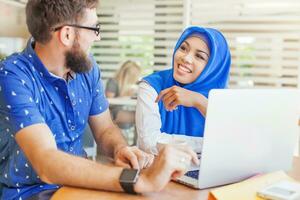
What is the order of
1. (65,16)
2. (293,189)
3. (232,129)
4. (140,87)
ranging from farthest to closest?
(140,87)
(65,16)
(232,129)
(293,189)

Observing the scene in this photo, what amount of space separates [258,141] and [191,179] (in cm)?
23

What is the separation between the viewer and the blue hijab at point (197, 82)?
5.44ft

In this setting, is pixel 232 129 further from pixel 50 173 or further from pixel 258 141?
pixel 50 173

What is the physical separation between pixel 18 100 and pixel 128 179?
1.51 feet

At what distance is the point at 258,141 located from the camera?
113 cm

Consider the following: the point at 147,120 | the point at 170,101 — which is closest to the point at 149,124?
the point at 147,120

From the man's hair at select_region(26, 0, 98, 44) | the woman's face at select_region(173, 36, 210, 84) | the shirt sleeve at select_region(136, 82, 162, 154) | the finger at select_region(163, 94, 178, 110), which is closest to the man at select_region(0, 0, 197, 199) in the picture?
the man's hair at select_region(26, 0, 98, 44)

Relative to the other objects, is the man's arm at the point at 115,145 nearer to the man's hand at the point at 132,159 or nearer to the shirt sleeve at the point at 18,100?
the man's hand at the point at 132,159

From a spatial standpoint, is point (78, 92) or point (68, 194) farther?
point (78, 92)

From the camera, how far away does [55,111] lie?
136 cm

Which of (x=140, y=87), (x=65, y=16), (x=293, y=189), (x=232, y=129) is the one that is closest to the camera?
(x=293, y=189)

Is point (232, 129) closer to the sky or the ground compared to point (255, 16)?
closer to the ground

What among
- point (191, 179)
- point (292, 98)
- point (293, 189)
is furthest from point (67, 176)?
point (292, 98)

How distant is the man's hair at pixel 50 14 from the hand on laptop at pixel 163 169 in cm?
67
